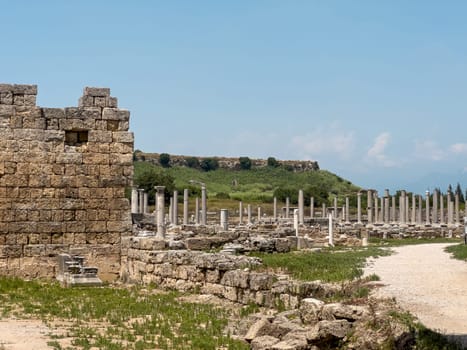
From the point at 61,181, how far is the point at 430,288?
32.5 feet

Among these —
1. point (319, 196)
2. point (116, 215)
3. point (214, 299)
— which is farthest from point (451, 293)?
point (319, 196)

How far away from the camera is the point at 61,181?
18.2m

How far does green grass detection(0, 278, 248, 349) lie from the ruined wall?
1.57 m

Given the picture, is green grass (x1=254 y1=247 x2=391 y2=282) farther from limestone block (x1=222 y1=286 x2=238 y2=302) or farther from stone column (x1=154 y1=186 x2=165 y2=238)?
stone column (x1=154 y1=186 x2=165 y2=238)

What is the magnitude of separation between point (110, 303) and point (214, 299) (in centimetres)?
206

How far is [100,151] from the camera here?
1866cm

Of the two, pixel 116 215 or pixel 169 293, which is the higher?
pixel 116 215

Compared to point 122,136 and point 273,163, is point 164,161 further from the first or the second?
point 122,136

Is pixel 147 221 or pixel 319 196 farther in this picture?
pixel 319 196

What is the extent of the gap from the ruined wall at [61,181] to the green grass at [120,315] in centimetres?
157

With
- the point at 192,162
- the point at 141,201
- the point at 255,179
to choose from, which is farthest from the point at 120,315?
the point at 192,162

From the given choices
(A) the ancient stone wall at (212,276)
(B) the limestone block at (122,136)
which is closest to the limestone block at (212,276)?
(A) the ancient stone wall at (212,276)

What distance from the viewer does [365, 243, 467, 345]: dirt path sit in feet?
30.7

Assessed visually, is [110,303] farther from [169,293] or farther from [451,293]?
[451,293]
